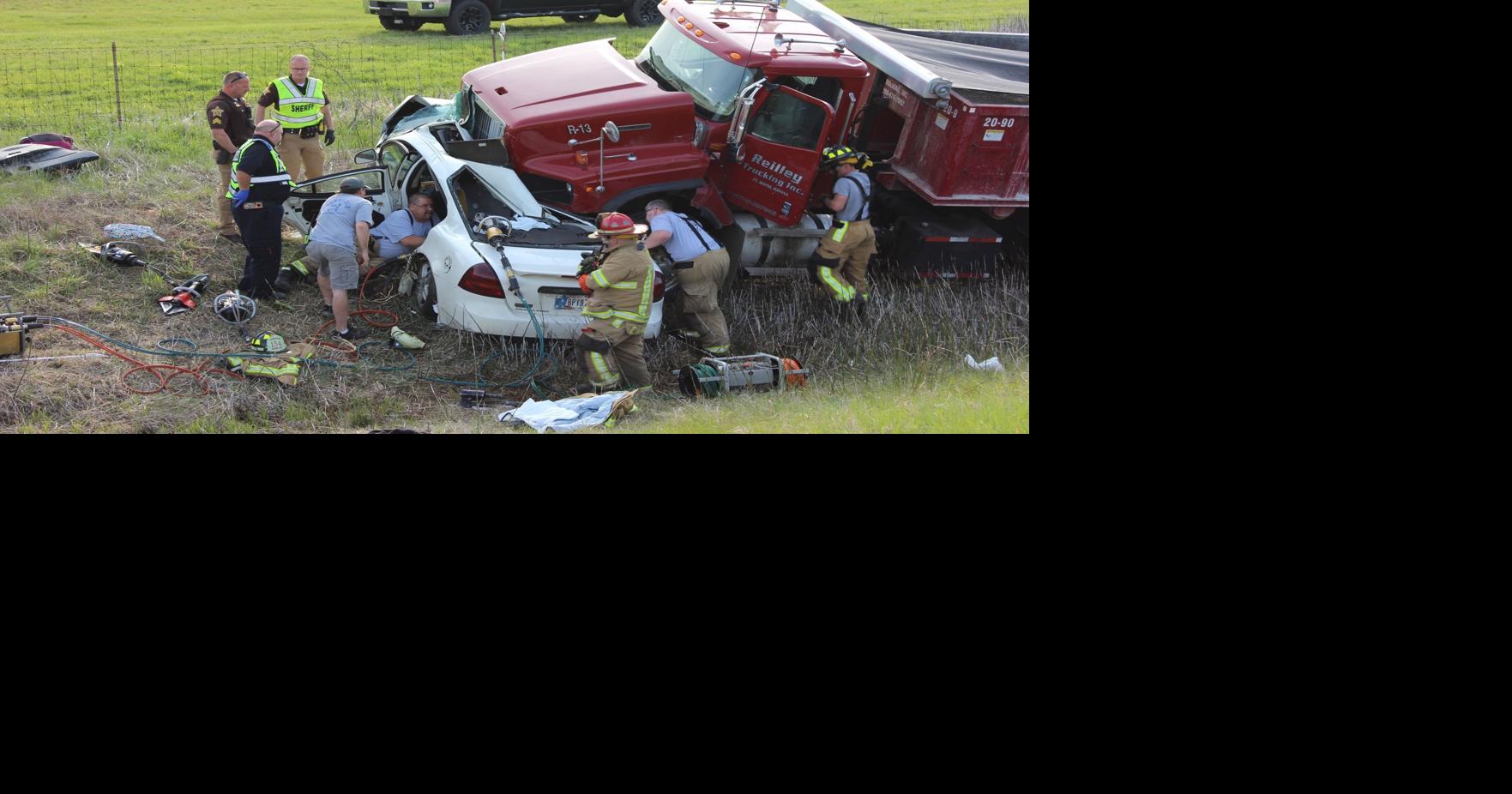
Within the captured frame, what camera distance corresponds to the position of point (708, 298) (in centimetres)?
838

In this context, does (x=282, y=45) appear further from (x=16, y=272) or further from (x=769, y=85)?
(x=769, y=85)

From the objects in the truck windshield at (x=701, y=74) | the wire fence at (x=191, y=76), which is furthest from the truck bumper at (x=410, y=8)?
the truck windshield at (x=701, y=74)

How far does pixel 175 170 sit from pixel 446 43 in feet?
24.5

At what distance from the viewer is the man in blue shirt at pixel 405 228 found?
8.23 meters

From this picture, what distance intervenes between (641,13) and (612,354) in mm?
12506

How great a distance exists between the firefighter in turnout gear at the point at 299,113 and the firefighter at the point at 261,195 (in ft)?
4.57

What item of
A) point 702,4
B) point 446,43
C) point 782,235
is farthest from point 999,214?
point 446,43

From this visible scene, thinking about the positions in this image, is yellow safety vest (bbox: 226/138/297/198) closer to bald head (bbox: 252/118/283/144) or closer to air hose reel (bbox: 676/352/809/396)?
bald head (bbox: 252/118/283/144)

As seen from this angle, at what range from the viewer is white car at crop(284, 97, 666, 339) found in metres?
7.61

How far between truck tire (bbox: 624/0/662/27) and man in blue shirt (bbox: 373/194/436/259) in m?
11.6

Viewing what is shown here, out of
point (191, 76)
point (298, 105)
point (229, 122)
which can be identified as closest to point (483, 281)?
point (229, 122)

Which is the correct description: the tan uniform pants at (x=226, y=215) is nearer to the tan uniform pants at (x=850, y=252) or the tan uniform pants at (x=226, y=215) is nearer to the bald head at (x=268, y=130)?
the bald head at (x=268, y=130)

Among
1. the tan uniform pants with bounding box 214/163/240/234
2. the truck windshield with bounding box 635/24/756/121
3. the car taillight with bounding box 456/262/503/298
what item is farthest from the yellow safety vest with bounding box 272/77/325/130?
the car taillight with bounding box 456/262/503/298

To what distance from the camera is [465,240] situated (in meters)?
7.70
